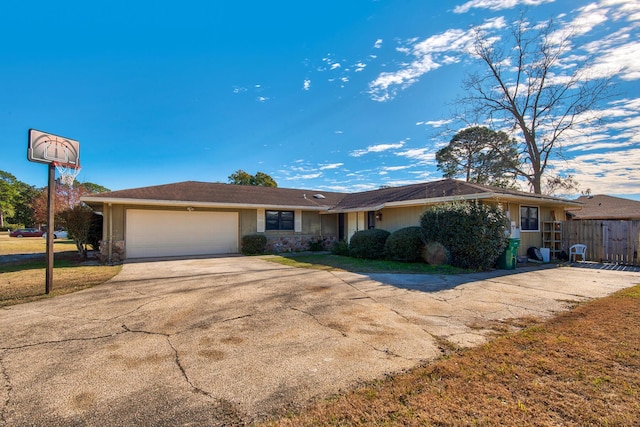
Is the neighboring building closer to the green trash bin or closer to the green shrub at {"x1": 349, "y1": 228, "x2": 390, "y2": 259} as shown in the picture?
the green trash bin

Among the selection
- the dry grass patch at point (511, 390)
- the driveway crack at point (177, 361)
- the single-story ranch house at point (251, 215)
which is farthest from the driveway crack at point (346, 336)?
the single-story ranch house at point (251, 215)

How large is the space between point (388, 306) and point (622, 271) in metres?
9.87

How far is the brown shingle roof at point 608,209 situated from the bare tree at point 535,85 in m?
3.07

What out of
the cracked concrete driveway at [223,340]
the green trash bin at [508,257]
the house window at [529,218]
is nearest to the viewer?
the cracked concrete driveway at [223,340]

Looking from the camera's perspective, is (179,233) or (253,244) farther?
(253,244)

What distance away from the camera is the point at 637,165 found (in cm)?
2027

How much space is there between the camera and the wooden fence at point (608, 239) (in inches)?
459

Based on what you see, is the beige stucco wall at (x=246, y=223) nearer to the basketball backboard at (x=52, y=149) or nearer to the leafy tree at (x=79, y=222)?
the leafy tree at (x=79, y=222)

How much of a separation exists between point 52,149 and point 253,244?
9.14m

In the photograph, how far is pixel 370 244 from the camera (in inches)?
504

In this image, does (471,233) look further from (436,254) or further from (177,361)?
(177,361)

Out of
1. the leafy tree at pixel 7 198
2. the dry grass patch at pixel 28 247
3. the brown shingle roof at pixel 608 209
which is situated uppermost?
the leafy tree at pixel 7 198

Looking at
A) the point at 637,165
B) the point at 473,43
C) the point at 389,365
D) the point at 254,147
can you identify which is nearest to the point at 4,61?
the point at 254,147

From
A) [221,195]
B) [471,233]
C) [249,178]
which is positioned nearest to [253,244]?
[221,195]
